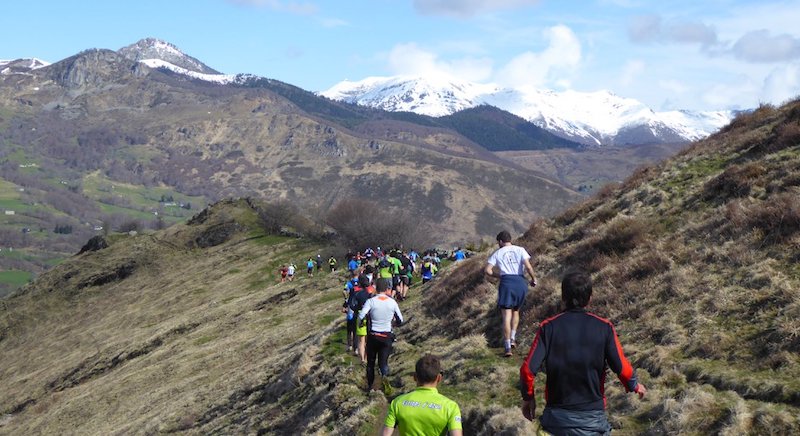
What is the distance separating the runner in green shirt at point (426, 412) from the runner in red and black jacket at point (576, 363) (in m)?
1.00

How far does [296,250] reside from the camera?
74562 millimetres

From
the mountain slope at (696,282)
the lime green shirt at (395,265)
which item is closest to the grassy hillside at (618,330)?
the mountain slope at (696,282)

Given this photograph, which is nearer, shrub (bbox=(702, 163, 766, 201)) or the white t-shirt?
the white t-shirt

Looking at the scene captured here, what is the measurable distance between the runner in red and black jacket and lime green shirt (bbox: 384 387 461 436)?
99 cm

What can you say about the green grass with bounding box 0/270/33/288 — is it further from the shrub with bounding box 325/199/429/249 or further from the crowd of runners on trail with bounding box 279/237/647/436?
the crowd of runners on trail with bounding box 279/237/647/436

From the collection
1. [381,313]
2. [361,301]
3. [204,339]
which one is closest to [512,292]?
[381,313]

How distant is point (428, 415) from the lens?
7.62 m

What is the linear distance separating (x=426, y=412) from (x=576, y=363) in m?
1.78

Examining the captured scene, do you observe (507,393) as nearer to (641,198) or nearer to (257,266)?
(641,198)

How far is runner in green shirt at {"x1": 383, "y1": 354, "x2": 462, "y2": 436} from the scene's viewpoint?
7629mm

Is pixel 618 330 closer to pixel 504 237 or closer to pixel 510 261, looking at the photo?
pixel 510 261

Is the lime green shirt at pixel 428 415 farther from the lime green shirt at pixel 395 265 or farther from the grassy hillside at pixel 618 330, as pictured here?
the lime green shirt at pixel 395 265

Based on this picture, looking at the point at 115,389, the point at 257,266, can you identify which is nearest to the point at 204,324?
the point at 115,389

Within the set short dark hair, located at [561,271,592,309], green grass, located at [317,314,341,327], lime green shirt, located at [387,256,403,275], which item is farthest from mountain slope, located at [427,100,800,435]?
green grass, located at [317,314,341,327]
